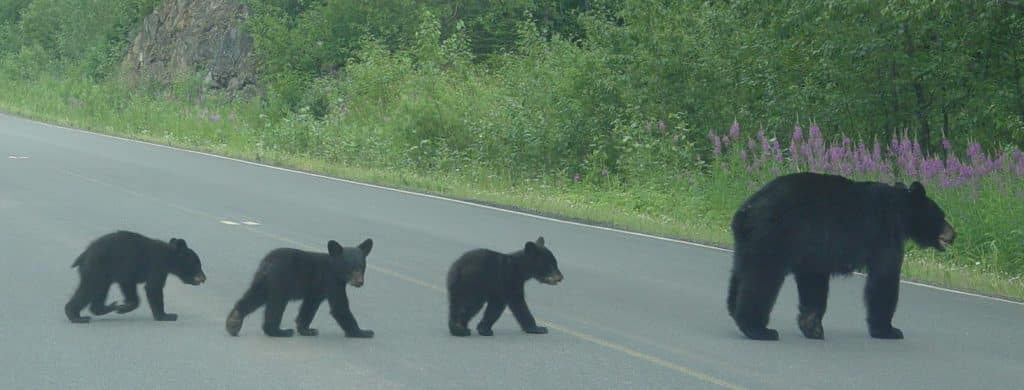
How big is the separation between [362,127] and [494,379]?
25136 millimetres

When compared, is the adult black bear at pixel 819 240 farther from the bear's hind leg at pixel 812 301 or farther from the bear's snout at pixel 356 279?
the bear's snout at pixel 356 279

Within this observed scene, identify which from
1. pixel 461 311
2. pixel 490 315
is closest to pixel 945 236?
pixel 490 315

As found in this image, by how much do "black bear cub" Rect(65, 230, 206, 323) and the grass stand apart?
7468 mm

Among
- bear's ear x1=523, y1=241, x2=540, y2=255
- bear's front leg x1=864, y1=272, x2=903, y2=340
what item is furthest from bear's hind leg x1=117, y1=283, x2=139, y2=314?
bear's front leg x1=864, y1=272, x2=903, y2=340

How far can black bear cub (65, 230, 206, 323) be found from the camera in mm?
10602

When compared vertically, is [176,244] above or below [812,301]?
below

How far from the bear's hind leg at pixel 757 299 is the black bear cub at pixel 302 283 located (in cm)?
254

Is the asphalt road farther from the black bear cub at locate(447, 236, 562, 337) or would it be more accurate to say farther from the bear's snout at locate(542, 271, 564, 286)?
the bear's snout at locate(542, 271, 564, 286)

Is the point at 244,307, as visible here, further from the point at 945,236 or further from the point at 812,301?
the point at 945,236

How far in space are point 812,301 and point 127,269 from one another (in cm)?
478

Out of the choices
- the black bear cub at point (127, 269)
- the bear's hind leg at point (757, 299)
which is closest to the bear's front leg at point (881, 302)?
the bear's hind leg at point (757, 299)

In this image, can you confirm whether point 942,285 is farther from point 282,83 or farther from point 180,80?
point 180,80

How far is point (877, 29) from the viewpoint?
23.2 meters

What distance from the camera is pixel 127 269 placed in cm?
1072
